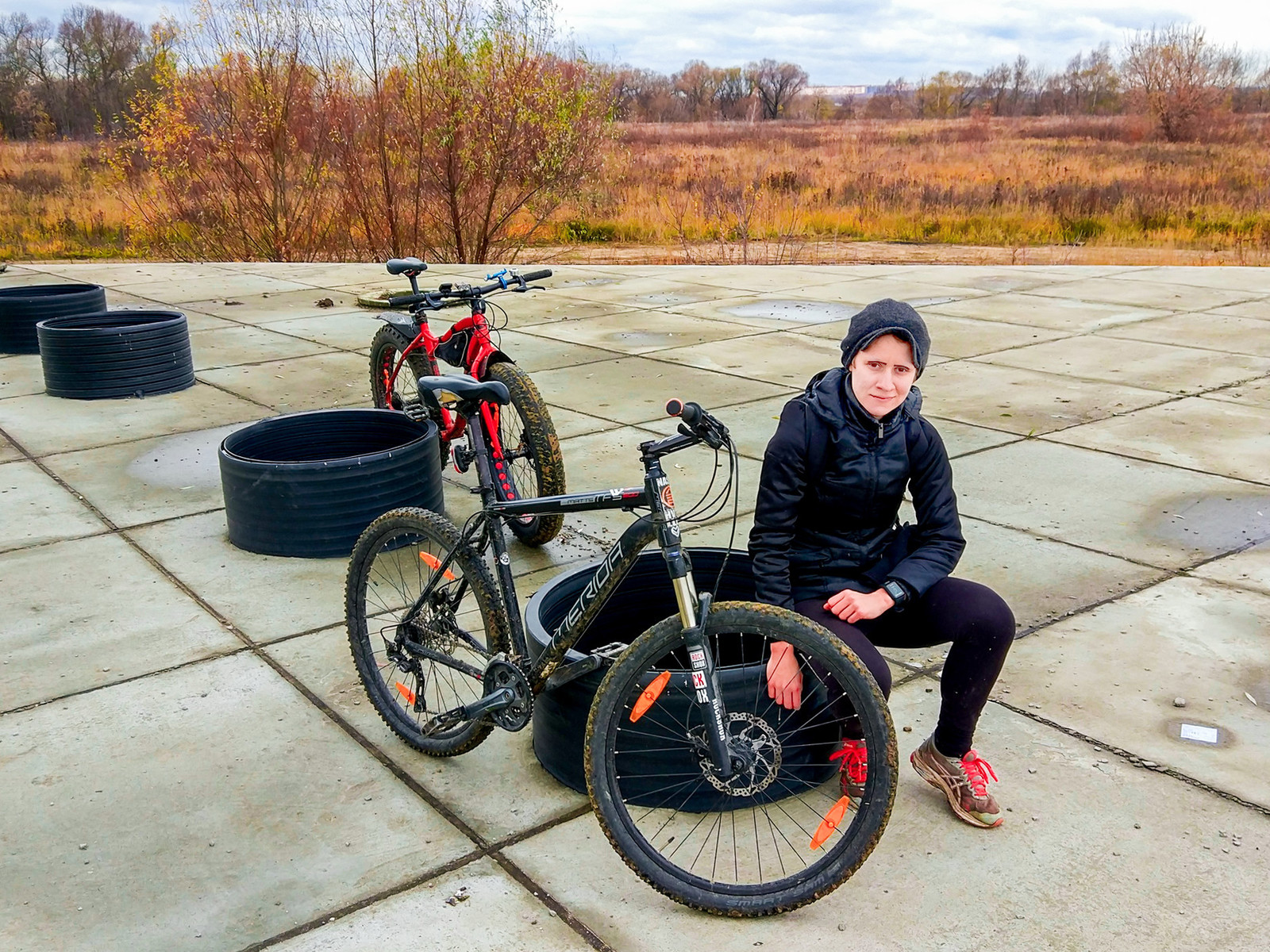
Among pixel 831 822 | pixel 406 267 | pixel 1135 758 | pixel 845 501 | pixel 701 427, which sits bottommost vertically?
pixel 1135 758

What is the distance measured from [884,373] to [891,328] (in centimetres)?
12

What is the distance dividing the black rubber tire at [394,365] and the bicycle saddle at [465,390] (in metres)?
2.65

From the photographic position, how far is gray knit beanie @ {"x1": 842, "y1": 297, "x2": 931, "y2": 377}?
3.05 m

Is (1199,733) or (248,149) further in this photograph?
(248,149)

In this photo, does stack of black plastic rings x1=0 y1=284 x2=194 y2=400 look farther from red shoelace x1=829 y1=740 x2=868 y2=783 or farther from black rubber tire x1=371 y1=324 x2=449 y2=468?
red shoelace x1=829 y1=740 x2=868 y2=783

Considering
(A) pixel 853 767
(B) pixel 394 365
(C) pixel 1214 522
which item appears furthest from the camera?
(B) pixel 394 365

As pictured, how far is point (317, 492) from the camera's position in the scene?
512 centimetres

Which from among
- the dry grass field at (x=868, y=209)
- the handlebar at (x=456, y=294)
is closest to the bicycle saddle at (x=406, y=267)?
the handlebar at (x=456, y=294)

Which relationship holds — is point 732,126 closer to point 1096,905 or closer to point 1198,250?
point 1198,250

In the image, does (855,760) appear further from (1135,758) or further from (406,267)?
(406,267)

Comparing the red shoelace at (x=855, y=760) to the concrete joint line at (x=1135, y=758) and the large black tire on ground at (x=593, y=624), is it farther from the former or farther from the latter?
the concrete joint line at (x=1135, y=758)

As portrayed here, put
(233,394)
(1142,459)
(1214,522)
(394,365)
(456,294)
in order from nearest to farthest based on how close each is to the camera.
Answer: (456,294), (1214,522), (394,365), (1142,459), (233,394)

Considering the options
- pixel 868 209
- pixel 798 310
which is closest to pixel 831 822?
pixel 798 310

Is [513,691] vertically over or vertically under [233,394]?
over
